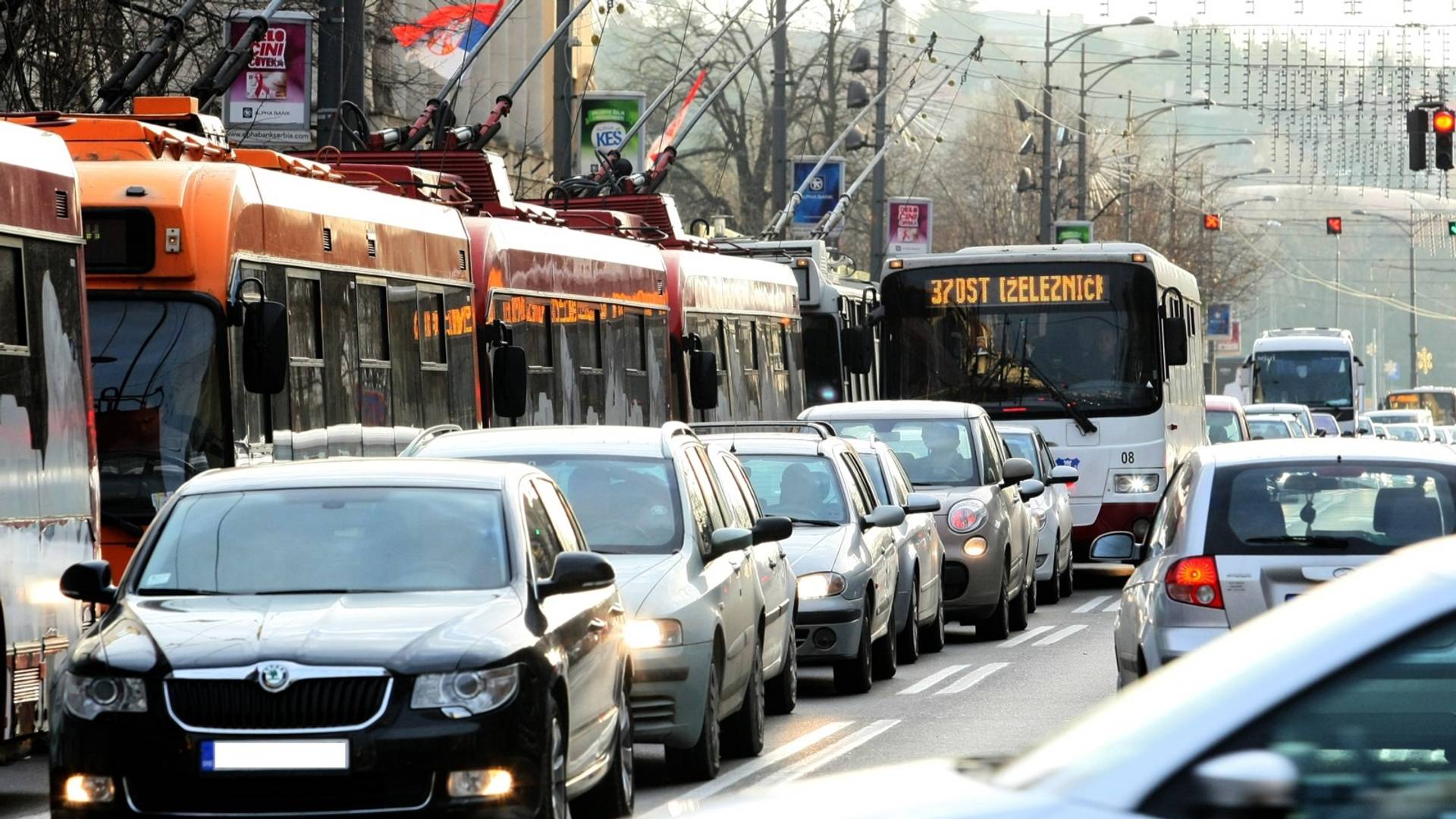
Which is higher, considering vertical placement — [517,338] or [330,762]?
[517,338]

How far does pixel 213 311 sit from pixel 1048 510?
11.7m

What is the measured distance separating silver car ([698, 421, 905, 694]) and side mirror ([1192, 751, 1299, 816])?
11.7 m

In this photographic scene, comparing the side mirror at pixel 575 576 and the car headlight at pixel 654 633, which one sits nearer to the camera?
the side mirror at pixel 575 576

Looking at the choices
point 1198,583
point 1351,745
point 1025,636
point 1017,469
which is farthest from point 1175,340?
point 1351,745

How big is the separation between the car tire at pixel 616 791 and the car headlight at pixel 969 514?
10.1m

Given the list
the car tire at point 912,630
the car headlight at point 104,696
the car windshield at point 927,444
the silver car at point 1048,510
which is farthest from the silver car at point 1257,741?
A: the silver car at point 1048,510

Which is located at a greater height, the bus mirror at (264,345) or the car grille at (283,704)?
the bus mirror at (264,345)

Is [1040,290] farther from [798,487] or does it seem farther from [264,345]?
[264,345]

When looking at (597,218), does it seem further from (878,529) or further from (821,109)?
(821,109)

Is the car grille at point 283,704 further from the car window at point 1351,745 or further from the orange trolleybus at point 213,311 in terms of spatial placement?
the orange trolleybus at point 213,311

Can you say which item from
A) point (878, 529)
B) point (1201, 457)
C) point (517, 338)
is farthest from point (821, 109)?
point (1201, 457)

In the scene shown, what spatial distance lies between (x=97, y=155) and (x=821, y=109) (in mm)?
55238

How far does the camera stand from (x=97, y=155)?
48.3ft

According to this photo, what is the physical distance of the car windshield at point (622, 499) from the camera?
12000 millimetres
